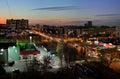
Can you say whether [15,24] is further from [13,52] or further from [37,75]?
[37,75]

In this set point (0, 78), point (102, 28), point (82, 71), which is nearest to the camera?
point (0, 78)

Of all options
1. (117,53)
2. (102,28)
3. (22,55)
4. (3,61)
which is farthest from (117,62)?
(102,28)

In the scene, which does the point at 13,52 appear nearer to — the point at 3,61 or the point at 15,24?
the point at 3,61

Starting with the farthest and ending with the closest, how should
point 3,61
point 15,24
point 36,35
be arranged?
1. point 15,24
2. point 36,35
3. point 3,61

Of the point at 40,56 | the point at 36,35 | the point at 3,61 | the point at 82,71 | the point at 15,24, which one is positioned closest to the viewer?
the point at 82,71

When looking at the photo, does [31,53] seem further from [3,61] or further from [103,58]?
[103,58]

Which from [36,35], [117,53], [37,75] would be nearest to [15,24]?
[36,35]

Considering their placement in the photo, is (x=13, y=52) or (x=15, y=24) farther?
(x=15, y=24)

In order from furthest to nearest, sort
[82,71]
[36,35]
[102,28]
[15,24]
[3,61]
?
[102,28] < [15,24] < [36,35] < [3,61] < [82,71]

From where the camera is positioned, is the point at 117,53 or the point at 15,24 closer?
the point at 117,53
